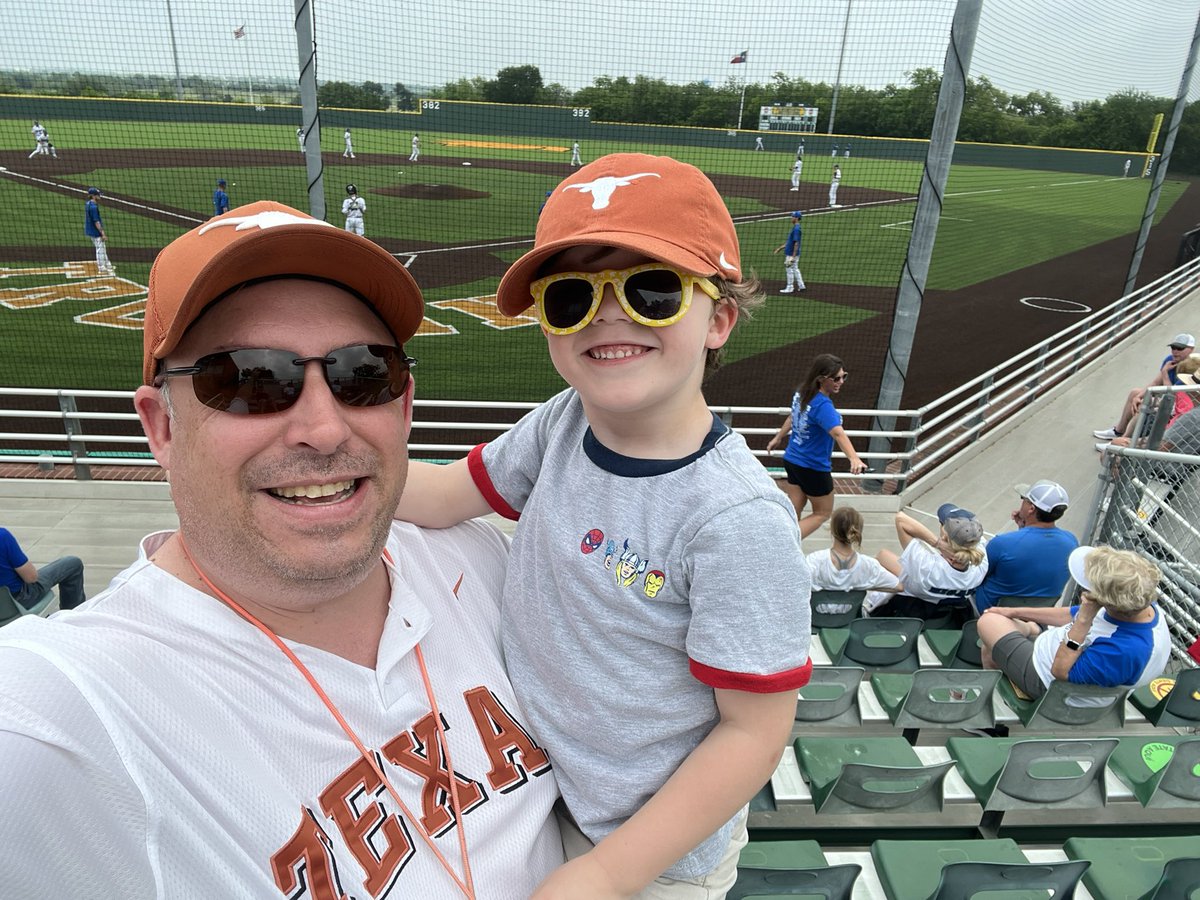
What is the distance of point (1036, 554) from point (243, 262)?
4.54 metres

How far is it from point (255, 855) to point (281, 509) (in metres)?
0.43

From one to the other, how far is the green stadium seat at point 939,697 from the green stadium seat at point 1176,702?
824 mm

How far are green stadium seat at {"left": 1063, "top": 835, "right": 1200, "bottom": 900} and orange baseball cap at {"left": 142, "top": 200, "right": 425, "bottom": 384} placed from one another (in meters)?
2.38

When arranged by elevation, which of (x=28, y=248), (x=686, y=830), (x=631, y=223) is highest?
(x=631, y=223)

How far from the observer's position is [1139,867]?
7.15ft

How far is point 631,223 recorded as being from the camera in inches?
46.3

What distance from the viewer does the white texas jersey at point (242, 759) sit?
811mm

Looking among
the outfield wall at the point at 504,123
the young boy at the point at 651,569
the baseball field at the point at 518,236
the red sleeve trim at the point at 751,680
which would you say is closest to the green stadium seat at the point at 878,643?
the young boy at the point at 651,569

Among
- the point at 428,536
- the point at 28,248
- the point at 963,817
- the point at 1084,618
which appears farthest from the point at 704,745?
the point at 28,248

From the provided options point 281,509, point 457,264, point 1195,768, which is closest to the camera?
point 281,509

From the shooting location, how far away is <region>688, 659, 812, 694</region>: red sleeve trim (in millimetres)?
1083

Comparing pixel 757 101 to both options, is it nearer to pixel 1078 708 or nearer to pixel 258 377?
pixel 1078 708

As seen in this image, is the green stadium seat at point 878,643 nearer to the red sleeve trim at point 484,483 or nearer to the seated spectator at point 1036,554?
the seated spectator at point 1036,554

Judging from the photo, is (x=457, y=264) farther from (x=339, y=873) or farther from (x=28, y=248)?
(x=339, y=873)
